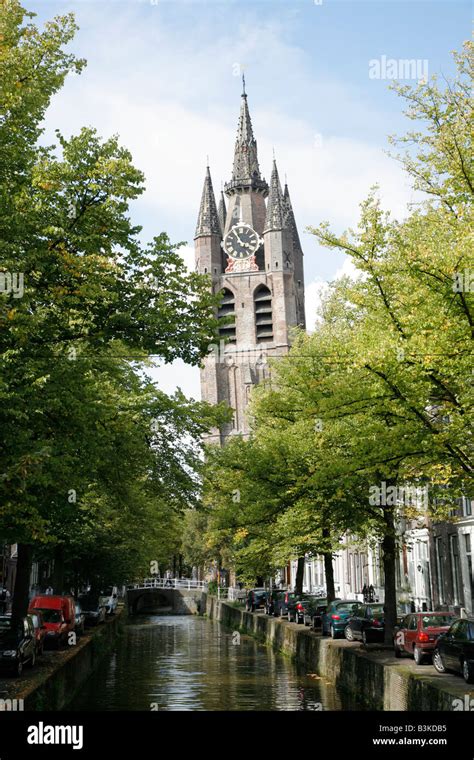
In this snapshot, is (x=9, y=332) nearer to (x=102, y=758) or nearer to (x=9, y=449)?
(x=9, y=449)

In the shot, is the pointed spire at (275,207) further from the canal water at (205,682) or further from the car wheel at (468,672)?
the car wheel at (468,672)

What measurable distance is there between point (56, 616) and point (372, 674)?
13128 mm

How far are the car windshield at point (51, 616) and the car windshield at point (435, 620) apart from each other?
41.5 feet

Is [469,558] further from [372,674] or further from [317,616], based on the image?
[372,674]

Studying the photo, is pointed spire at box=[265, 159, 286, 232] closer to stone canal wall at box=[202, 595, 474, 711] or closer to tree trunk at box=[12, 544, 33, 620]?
stone canal wall at box=[202, 595, 474, 711]

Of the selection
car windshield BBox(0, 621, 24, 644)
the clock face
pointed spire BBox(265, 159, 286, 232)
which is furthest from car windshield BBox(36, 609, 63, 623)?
the clock face

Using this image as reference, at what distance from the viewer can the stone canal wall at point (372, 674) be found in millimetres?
14469

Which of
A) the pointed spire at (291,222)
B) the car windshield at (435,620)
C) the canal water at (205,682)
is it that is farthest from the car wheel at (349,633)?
the pointed spire at (291,222)

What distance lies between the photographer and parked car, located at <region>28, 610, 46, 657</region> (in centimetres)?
2333

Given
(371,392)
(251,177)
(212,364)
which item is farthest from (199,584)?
(371,392)

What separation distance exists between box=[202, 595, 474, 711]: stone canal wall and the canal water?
451mm

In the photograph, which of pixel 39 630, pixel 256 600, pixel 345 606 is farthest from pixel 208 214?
pixel 39 630

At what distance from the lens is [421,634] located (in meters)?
19.5

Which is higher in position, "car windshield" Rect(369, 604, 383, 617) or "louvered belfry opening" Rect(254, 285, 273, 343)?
"louvered belfry opening" Rect(254, 285, 273, 343)
